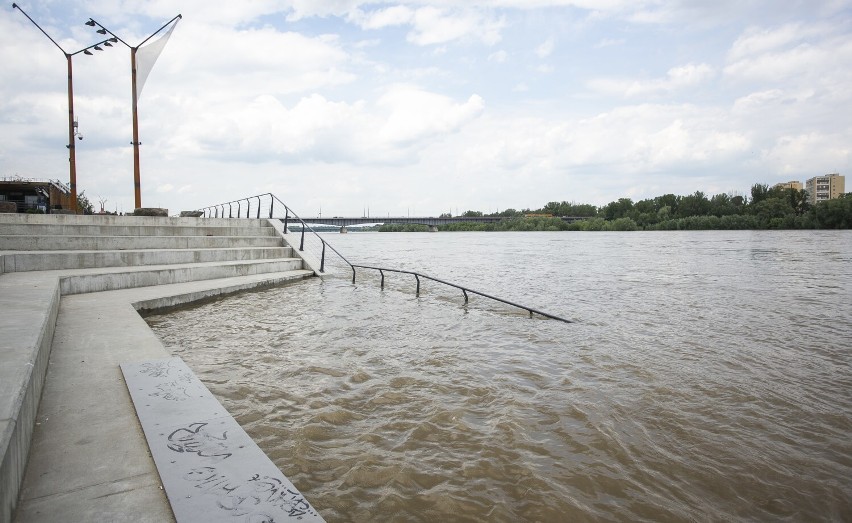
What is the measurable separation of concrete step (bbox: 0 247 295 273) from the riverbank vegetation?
9730cm

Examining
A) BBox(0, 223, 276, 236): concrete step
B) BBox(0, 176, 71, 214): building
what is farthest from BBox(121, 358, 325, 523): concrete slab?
BBox(0, 176, 71, 214): building

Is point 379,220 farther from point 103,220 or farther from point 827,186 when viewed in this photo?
point 827,186

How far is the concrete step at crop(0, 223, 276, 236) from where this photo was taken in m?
10.3

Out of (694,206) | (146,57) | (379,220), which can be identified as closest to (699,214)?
(694,206)

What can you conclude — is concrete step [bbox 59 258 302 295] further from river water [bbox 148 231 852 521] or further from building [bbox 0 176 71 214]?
building [bbox 0 176 71 214]

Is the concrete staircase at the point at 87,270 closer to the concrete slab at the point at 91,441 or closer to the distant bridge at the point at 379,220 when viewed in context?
the concrete slab at the point at 91,441

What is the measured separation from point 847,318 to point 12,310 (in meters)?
13.4

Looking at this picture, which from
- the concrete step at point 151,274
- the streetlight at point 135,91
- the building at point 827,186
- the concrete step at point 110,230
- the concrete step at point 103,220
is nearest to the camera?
the concrete step at point 151,274

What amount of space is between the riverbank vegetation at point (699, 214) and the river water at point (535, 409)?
95323mm

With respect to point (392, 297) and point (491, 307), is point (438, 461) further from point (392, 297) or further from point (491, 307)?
point (392, 297)

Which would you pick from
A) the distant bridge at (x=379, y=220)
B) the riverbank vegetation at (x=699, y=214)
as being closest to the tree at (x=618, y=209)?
the riverbank vegetation at (x=699, y=214)

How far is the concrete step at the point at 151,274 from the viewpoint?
302 inches

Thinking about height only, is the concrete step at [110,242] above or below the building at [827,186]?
below

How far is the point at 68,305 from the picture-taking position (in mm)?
6633
